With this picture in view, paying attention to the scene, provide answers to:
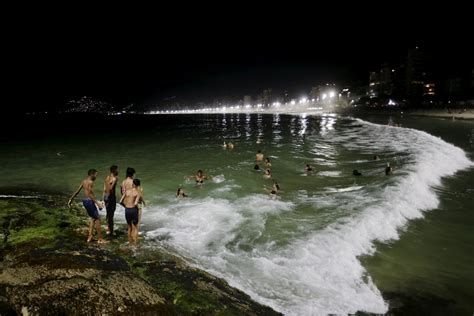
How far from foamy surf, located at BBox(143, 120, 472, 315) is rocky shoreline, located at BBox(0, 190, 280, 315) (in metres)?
1.34

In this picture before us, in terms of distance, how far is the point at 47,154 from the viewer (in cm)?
3709

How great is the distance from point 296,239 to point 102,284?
7032 millimetres

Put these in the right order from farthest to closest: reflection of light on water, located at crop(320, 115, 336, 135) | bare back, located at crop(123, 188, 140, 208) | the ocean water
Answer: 1. reflection of light on water, located at crop(320, 115, 336, 135)
2. bare back, located at crop(123, 188, 140, 208)
3. the ocean water

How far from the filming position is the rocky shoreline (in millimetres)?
5605

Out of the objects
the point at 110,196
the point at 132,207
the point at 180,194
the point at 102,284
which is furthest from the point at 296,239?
the point at 180,194

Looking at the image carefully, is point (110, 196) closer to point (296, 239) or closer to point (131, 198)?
point (131, 198)

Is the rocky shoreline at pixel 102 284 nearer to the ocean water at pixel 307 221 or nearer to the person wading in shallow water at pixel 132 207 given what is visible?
the person wading in shallow water at pixel 132 207

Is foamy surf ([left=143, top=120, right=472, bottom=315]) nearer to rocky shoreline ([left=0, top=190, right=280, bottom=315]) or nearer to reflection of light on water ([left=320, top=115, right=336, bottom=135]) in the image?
rocky shoreline ([left=0, top=190, right=280, bottom=315])

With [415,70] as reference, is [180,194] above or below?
below

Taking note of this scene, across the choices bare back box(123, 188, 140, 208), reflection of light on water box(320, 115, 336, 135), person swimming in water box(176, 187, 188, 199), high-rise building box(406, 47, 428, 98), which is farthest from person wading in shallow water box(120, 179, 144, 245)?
high-rise building box(406, 47, 428, 98)

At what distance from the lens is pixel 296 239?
11555 mm

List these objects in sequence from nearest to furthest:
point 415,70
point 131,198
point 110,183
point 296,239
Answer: point 131,198 → point 110,183 → point 296,239 → point 415,70

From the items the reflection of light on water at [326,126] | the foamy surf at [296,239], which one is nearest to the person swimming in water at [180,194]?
the foamy surf at [296,239]

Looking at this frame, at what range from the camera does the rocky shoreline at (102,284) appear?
18.4 ft
